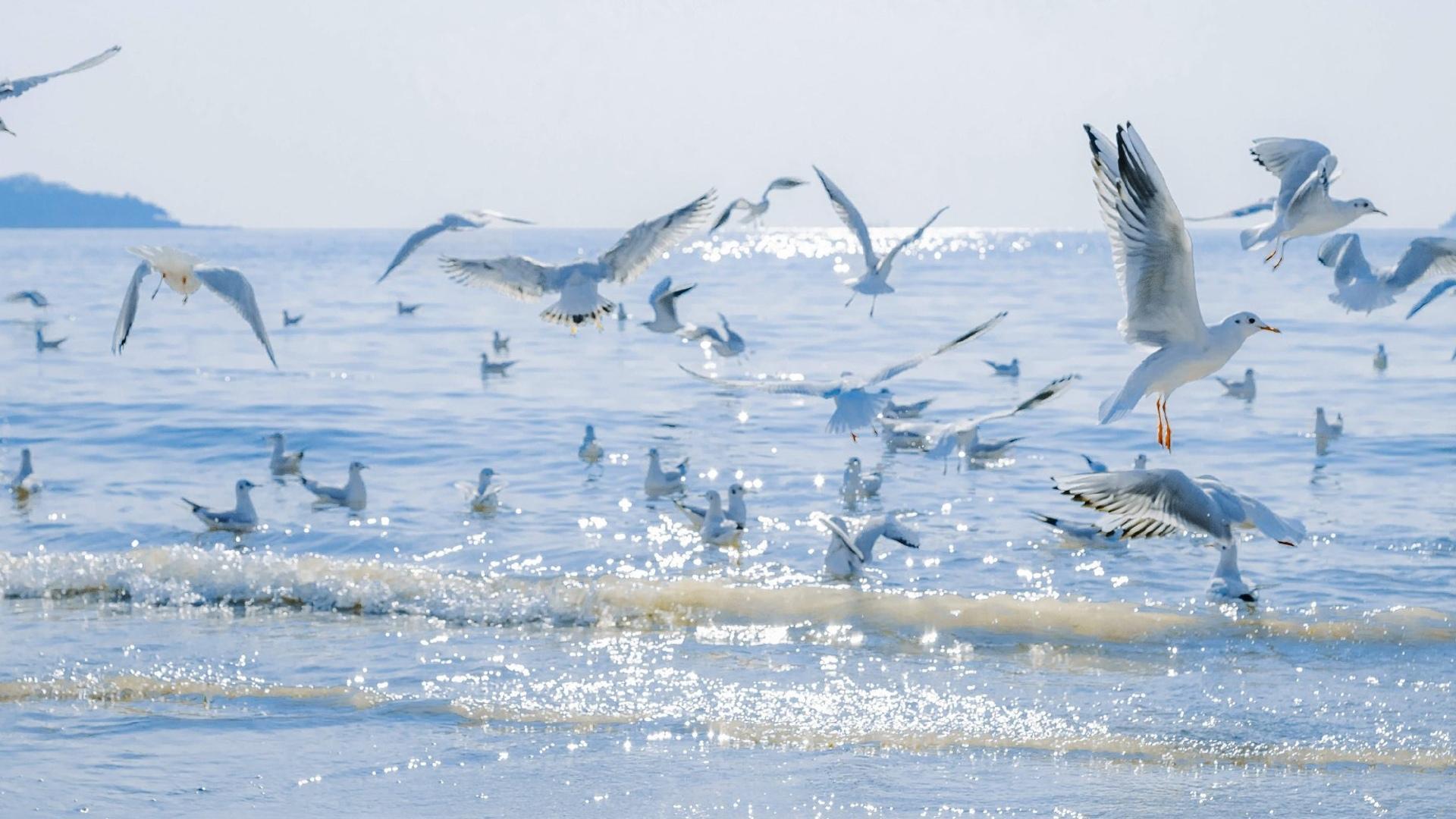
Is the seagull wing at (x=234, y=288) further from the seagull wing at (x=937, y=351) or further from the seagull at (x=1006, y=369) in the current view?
the seagull at (x=1006, y=369)

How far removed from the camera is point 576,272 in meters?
12.6

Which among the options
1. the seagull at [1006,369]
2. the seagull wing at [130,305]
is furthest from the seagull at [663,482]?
the seagull at [1006,369]

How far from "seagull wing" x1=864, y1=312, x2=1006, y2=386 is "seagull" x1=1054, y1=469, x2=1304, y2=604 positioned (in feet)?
2.56

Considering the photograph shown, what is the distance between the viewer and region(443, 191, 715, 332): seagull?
40.4 ft

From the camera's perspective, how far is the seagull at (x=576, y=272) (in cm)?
1233

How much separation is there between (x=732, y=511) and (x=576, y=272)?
2.19 metres

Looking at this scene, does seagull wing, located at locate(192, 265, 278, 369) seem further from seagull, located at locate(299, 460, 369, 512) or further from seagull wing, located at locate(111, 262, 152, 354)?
seagull, located at locate(299, 460, 369, 512)

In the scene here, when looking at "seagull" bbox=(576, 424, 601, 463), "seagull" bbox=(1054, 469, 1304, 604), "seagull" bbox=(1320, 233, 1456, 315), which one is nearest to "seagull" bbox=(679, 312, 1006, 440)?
"seagull" bbox=(1054, 469, 1304, 604)

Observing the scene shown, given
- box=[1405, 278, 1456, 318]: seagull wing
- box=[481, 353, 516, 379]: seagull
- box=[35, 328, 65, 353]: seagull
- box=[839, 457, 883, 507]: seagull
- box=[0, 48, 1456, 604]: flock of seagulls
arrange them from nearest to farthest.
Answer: box=[0, 48, 1456, 604]: flock of seagulls → box=[1405, 278, 1456, 318]: seagull wing → box=[839, 457, 883, 507]: seagull → box=[481, 353, 516, 379]: seagull → box=[35, 328, 65, 353]: seagull

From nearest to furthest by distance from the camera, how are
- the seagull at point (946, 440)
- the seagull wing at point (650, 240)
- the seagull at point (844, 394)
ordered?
1. the seagull at point (844, 394)
2. the seagull wing at point (650, 240)
3. the seagull at point (946, 440)

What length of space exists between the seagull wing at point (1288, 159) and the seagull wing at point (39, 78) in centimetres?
650

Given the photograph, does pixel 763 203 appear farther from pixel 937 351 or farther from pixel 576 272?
pixel 937 351

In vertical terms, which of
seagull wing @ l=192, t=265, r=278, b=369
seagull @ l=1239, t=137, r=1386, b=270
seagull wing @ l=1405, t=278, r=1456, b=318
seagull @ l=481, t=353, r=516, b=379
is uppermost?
seagull @ l=1239, t=137, r=1386, b=270

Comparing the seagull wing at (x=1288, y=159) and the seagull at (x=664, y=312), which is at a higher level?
the seagull wing at (x=1288, y=159)
